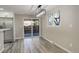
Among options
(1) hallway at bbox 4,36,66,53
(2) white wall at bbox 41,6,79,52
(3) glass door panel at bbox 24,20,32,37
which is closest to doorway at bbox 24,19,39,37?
(3) glass door panel at bbox 24,20,32,37

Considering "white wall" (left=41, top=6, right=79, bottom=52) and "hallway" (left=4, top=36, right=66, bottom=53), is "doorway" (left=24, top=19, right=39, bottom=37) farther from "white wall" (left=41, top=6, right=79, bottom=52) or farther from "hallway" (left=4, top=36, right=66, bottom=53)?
"white wall" (left=41, top=6, right=79, bottom=52)

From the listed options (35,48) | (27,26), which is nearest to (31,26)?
(27,26)

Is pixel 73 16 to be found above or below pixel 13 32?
above

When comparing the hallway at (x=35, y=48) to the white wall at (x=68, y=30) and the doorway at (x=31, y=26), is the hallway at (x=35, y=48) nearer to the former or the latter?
the white wall at (x=68, y=30)

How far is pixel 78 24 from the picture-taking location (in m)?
4.12

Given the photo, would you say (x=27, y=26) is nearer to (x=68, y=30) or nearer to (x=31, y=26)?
(x=31, y=26)

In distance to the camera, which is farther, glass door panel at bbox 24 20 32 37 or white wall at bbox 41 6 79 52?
glass door panel at bbox 24 20 32 37

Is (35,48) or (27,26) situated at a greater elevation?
(27,26)

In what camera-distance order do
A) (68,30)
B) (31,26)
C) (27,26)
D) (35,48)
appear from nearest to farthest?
(68,30) → (35,48) → (31,26) → (27,26)

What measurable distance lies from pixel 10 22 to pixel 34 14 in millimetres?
1750
